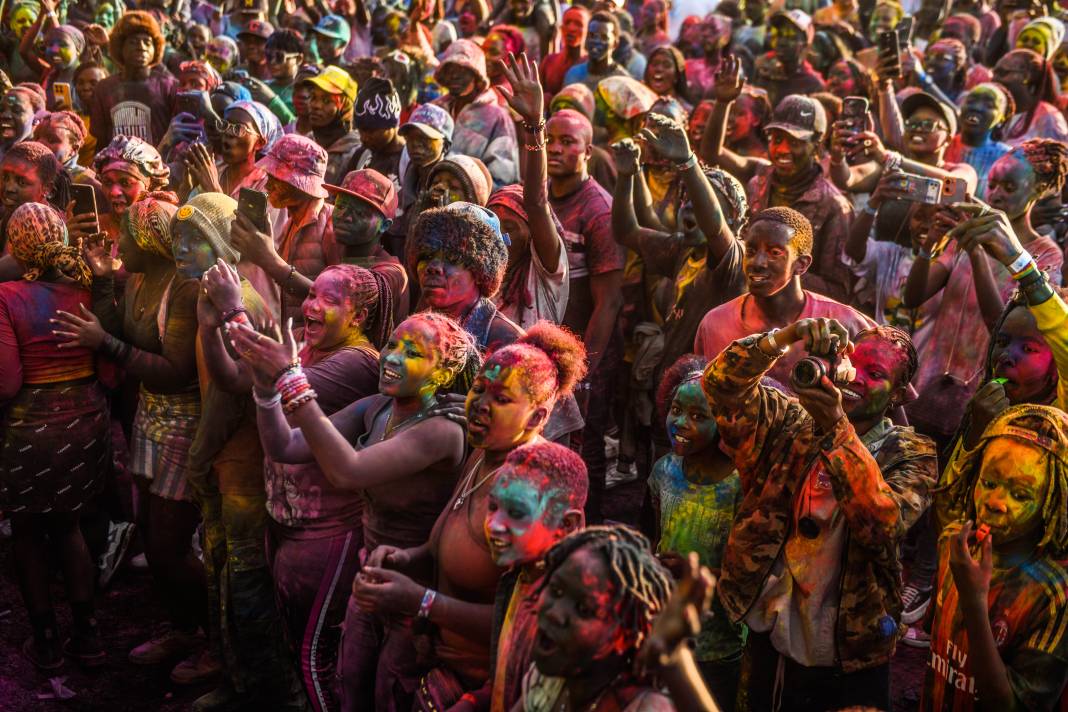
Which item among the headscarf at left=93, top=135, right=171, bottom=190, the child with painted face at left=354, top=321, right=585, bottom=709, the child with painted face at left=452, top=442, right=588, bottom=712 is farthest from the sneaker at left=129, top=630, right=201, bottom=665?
the child with painted face at left=452, top=442, right=588, bottom=712

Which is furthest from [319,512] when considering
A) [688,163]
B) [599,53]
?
[599,53]

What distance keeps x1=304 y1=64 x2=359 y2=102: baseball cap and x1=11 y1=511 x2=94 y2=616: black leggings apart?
3637mm

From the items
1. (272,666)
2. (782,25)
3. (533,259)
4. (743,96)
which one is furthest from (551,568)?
(782,25)

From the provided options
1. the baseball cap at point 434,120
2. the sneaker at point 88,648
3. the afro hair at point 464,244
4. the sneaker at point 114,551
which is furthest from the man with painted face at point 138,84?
the afro hair at point 464,244

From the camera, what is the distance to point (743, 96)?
850cm

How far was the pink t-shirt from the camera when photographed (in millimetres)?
4641

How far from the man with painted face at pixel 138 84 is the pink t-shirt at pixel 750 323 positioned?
594 cm

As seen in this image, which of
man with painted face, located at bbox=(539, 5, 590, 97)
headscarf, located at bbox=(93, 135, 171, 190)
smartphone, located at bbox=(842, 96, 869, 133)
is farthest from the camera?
man with painted face, located at bbox=(539, 5, 590, 97)

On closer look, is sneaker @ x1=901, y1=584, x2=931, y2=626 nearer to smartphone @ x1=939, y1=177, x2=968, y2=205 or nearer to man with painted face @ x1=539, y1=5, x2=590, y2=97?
smartphone @ x1=939, y1=177, x2=968, y2=205

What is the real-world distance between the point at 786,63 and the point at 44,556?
23.6ft

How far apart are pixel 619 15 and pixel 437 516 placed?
899cm

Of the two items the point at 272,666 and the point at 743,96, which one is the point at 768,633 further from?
the point at 743,96

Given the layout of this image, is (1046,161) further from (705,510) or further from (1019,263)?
(705,510)

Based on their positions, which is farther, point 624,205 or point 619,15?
point 619,15
